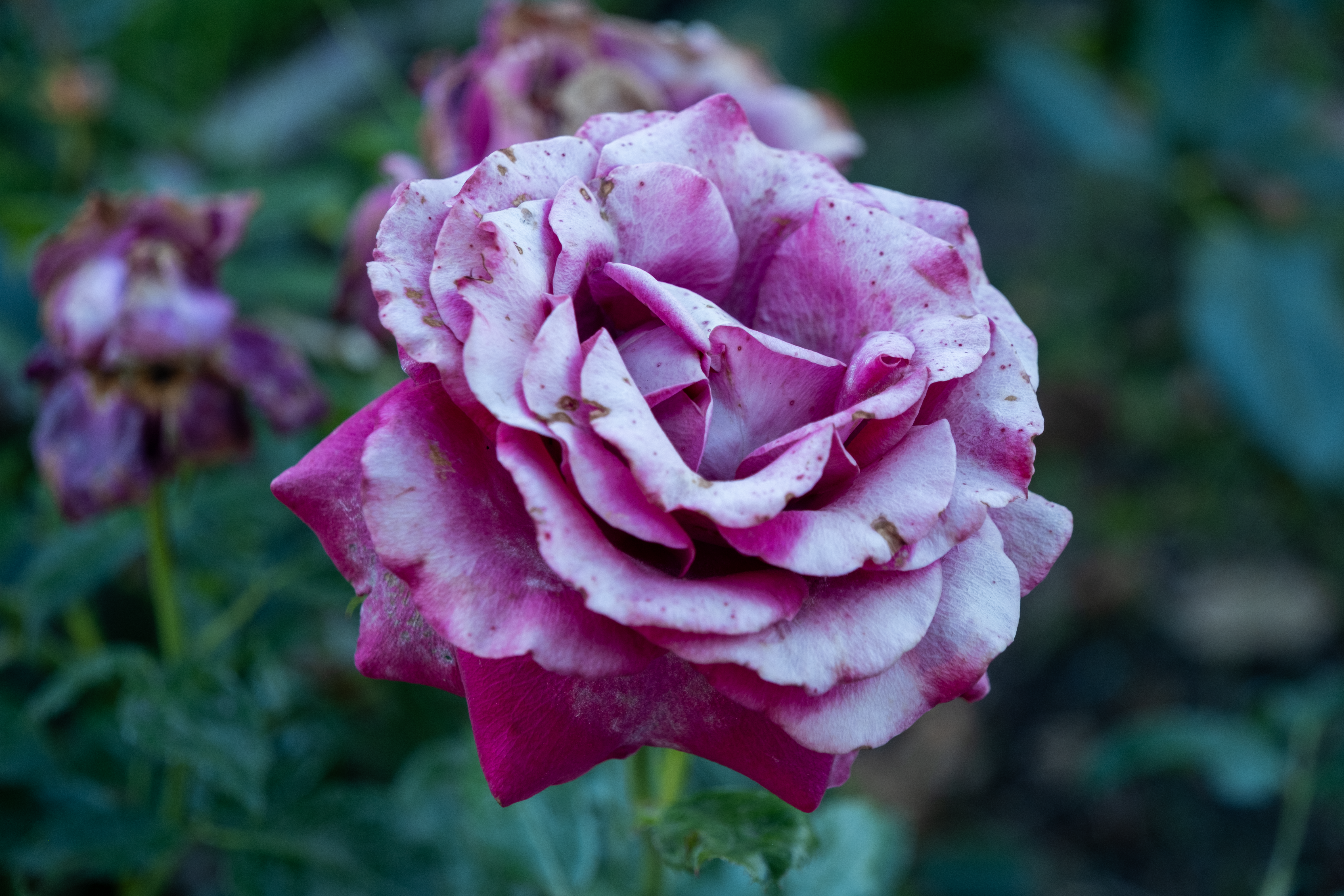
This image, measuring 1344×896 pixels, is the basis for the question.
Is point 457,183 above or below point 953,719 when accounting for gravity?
above

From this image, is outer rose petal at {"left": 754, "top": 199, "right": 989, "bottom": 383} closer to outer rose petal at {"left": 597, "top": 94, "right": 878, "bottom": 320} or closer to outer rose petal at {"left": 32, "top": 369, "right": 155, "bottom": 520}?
outer rose petal at {"left": 597, "top": 94, "right": 878, "bottom": 320}

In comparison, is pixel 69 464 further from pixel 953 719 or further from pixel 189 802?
pixel 953 719

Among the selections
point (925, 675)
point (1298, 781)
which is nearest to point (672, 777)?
point (925, 675)

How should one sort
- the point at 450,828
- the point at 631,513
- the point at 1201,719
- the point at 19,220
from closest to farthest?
the point at 631,513 → the point at 450,828 → the point at 1201,719 → the point at 19,220

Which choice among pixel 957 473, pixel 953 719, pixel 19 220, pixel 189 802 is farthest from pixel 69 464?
pixel 953 719

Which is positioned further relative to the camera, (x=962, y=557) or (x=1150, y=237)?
(x=1150, y=237)

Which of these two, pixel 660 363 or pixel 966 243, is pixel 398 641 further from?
pixel 966 243

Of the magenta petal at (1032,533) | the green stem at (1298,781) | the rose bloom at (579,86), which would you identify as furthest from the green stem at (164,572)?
the green stem at (1298,781)
